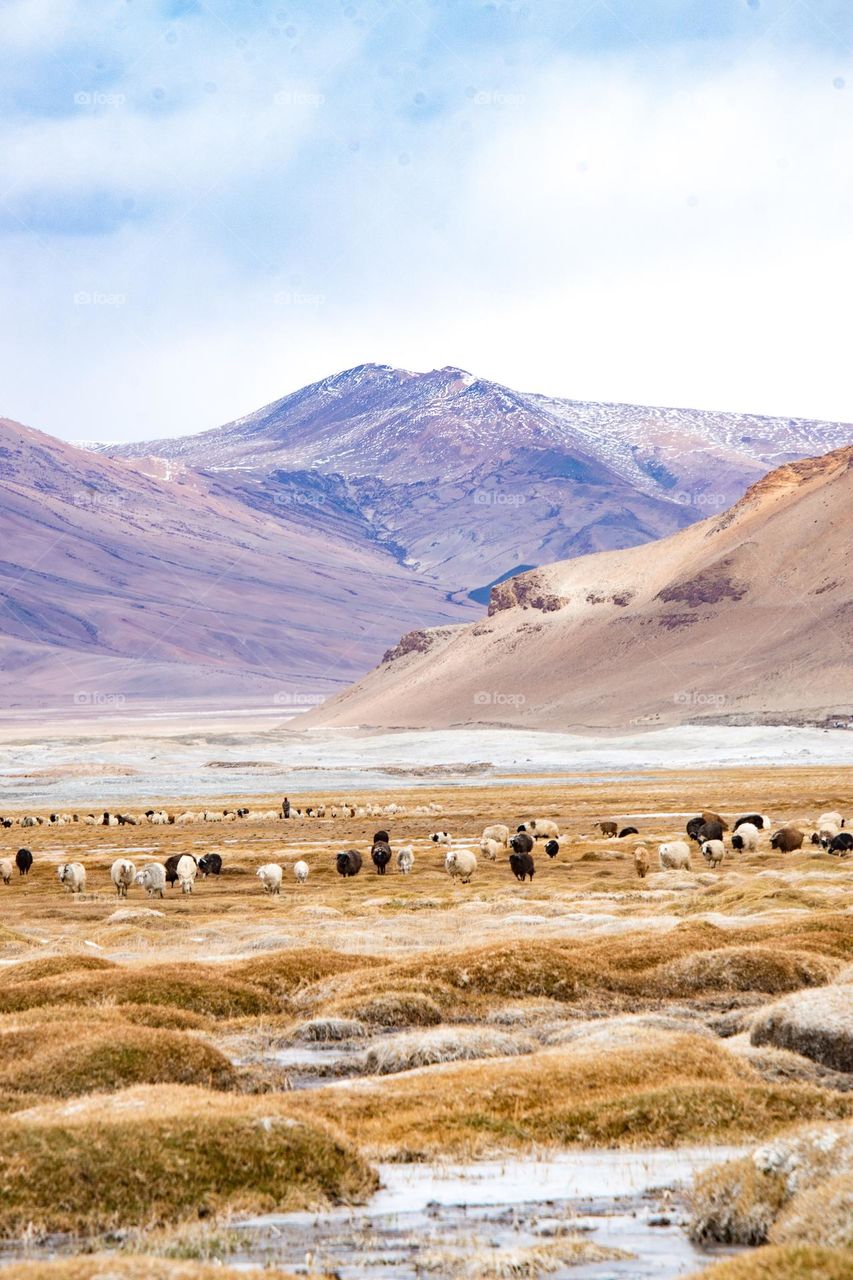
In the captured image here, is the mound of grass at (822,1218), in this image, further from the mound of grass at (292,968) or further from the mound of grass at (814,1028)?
the mound of grass at (292,968)

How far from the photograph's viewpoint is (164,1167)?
10859 mm

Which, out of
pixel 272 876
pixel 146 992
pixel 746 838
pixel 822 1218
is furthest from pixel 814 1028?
pixel 746 838

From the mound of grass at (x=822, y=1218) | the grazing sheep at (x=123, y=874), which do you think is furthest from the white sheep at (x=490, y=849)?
the mound of grass at (x=822, y=1218)

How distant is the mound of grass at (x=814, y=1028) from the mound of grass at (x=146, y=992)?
26.7 ft

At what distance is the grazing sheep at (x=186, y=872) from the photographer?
167 ft

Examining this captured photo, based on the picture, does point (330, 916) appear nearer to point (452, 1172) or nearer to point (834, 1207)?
point (452, 1172)

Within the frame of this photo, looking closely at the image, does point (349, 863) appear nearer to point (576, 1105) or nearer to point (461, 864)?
point (461, 864)

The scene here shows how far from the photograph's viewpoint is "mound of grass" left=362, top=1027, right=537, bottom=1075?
1725 cm

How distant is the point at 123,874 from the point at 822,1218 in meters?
43.0

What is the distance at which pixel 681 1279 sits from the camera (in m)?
8.45

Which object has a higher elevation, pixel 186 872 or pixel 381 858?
pixel 186 872

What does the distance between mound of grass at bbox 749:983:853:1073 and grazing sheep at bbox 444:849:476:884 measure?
35.1m

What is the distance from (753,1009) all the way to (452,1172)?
373 inches

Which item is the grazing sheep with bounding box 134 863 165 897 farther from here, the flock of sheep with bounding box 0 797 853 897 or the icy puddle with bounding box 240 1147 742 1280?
the icy puddle with bounding box 240 1147 742 1280
